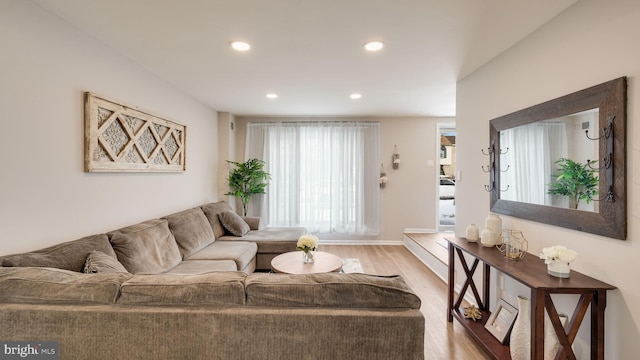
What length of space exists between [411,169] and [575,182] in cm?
353

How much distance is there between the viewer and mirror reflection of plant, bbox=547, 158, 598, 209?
1.66 meters

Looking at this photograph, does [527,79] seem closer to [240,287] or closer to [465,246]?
[465,246]

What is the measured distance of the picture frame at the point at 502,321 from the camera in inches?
82.2

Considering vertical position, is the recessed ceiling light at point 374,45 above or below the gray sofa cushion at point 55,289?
above

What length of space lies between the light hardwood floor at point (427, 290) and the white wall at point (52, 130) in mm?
2851

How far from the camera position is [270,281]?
1312 mm

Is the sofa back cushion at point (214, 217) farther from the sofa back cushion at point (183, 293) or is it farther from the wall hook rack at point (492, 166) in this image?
the wall hook rack at point (492, 166)

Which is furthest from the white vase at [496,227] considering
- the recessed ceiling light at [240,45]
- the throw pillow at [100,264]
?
the throw pillow at [100,264]

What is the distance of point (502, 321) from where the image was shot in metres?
2.16

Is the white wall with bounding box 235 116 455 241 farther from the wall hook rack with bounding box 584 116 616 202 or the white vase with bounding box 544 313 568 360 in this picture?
the wall hook rack with bounding box 584 116 616 202

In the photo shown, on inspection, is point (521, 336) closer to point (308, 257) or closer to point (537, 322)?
point (537, 322)

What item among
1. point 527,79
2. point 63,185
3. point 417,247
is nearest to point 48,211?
point 63,185

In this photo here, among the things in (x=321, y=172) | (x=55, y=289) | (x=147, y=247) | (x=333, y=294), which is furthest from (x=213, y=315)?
(x=321, y=172)

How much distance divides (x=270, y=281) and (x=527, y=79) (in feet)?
7.75
